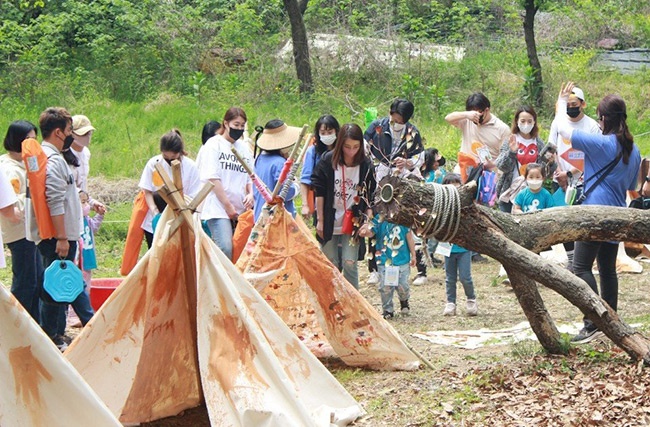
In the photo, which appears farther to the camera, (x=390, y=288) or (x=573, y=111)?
(x=573, y=111)

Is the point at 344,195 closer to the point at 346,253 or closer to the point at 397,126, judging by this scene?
the point at 346,253

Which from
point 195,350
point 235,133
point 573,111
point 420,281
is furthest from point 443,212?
point 420,281

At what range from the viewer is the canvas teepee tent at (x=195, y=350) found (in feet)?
18.0

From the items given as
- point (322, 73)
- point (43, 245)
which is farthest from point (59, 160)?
point (322, 73)

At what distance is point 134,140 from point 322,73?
5.31 metres

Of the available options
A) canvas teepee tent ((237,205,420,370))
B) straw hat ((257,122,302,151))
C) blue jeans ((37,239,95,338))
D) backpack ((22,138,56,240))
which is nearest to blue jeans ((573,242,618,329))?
canvas teepee tent ((237,205,420,370))

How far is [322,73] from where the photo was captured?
66.1 ft

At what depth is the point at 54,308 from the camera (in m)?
7.98

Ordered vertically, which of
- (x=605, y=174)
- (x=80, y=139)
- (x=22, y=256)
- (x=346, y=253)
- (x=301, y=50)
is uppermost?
(x=301, y=50)

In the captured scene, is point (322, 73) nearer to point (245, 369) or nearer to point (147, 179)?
point (147, 179)

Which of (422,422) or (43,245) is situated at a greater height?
(43,245)

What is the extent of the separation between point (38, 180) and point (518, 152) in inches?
214

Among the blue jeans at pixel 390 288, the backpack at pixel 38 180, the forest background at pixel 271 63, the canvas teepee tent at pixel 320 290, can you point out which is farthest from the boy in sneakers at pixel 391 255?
the forest background at pixel 271 63

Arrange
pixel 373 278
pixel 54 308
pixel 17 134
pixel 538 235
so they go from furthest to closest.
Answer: pixel 373 278
pixel 17 134
pixel 54 308
pixel 538 235
